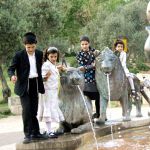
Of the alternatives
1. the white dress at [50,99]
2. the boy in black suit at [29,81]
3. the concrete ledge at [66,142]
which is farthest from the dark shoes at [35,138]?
the white dress at [50,99]

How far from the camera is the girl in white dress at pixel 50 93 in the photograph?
698 centimetres

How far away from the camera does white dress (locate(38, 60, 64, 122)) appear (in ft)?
22.9

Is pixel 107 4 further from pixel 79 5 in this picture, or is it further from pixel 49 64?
pixel 49 64

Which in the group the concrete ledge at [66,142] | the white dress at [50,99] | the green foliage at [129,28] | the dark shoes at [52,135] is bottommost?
the concrete ledge at [66,142]

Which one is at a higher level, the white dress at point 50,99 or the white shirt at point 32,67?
the white shirt at point 32,67

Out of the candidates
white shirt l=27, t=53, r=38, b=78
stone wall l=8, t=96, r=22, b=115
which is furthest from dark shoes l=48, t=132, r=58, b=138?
stone wall l=8, t=96, r=22, b=115

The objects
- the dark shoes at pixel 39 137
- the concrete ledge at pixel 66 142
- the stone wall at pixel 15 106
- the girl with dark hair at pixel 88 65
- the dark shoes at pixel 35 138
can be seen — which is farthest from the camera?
the stone wall at pixel 15 106

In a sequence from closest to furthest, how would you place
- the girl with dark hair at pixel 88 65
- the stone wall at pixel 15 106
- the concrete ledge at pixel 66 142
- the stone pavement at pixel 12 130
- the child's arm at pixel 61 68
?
the concrete ledge at pixel 66 142
the child's arm at pixel 61 68
the girl with dark hair at pixel 88 65
the stone pavement at pixel 12 130
the stone wall at pixel 15 106

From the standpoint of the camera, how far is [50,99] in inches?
276

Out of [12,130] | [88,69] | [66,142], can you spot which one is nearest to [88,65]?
[88,69]

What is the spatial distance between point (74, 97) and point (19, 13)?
14998mm

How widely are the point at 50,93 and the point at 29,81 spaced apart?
481 mm

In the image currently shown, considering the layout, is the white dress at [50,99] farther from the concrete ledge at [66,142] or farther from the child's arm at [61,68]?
the concrete ledge at [66,142]

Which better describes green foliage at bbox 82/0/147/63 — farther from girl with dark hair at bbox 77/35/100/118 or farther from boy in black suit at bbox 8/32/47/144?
boy in black suit at bbox 8/32/47/144
